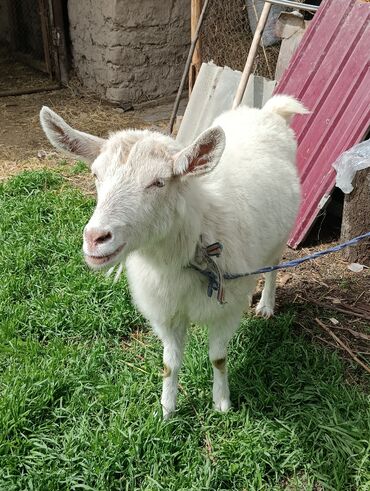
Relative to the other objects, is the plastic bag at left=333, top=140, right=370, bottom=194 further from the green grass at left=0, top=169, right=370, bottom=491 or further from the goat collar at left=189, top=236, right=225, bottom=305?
the goat collar at left=189, top=236, right=225, bottom=305

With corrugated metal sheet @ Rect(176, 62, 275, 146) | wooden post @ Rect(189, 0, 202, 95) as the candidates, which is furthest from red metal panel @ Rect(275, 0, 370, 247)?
wooden post @ Rect(189, 0, 202, 95)

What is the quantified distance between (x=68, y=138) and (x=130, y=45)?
5.37m

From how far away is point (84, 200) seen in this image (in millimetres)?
4914

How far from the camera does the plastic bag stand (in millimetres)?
3836

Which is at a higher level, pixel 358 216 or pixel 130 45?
pixel 358 216

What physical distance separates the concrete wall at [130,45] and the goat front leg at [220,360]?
5327mm

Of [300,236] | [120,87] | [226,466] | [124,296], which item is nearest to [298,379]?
[226,466]

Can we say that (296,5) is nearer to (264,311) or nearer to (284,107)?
(284,107)

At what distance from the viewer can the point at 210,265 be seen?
2457mm

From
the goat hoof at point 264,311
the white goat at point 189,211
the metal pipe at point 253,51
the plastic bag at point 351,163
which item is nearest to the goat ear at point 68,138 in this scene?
the white goat at point 189,211

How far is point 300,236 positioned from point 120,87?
163 inches

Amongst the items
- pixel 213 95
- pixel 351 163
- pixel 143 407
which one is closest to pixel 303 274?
pixel 351 163

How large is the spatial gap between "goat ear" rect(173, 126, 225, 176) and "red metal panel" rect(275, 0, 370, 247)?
231 cm

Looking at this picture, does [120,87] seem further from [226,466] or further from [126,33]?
[226,466]
